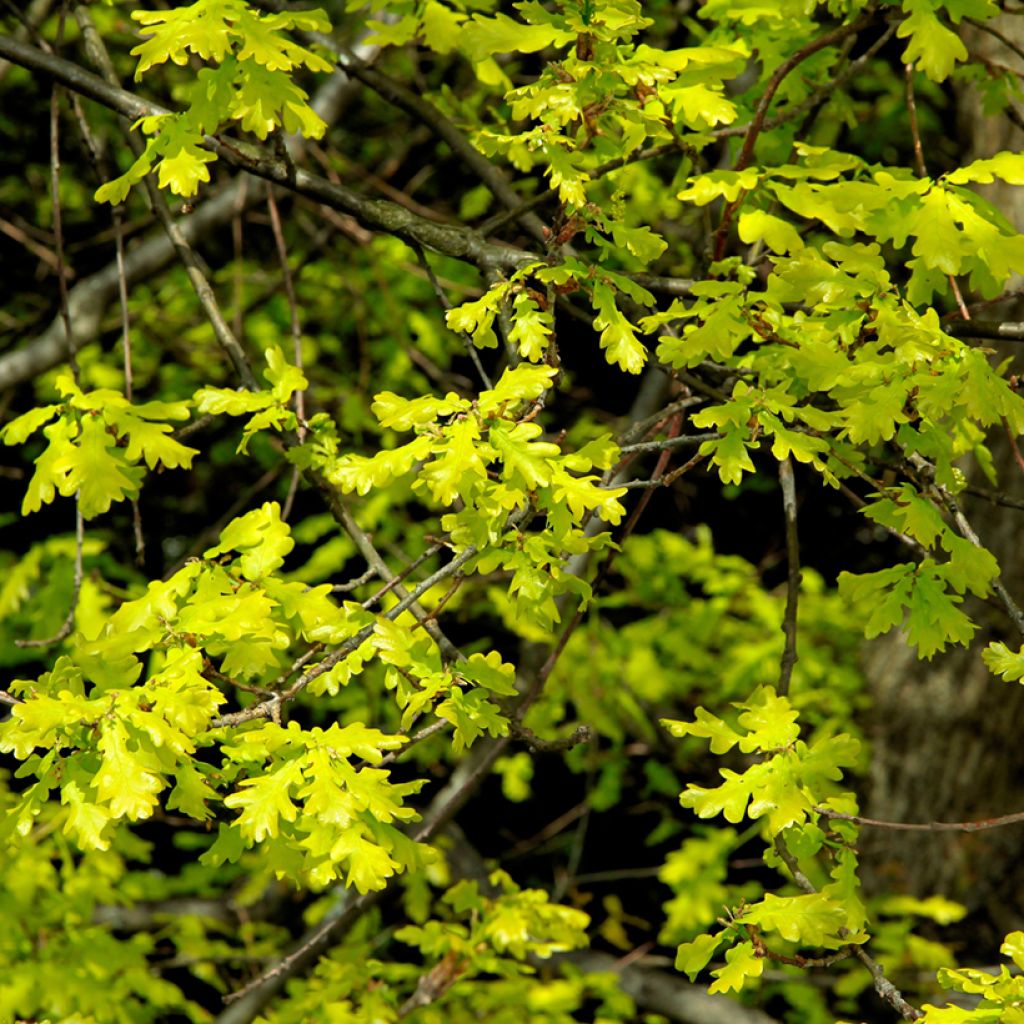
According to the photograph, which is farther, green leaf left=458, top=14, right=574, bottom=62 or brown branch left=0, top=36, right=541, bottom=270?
brown branch left=0, top=36, right=541, bottom=270

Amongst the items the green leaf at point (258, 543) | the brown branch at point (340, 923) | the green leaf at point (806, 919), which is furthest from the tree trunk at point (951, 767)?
the green leaf at point (258, 543)

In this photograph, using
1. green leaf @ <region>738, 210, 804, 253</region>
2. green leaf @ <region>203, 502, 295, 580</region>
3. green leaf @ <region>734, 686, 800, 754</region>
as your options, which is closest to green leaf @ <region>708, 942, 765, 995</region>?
green leaf @ <region>734, 686, 800, 754</region>

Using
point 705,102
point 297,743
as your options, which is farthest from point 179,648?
point 705,102

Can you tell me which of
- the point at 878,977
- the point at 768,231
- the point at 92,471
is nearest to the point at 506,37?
the point at 768,231

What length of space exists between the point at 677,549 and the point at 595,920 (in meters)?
1.93

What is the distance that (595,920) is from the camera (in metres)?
5.59

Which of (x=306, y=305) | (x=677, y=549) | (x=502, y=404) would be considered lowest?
(x=677, y=549)

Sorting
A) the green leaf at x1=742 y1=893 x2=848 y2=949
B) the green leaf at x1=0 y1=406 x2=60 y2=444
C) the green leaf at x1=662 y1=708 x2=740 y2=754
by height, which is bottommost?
the green leaf at x1=742 y1=893 x2=848 y2=949

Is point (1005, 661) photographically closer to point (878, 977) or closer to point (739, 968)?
point (878, 977)

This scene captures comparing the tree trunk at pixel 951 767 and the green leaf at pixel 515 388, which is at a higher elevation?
the green leaf at pixel 515 388

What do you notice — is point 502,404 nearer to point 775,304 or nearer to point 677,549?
point 775,304

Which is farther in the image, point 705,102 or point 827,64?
point 827,64

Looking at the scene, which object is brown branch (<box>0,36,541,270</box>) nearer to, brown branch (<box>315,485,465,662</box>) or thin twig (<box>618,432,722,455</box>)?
thin twig (<box>618,432,722,455</box>)

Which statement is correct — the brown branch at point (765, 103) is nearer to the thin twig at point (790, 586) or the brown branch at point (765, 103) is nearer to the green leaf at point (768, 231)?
the green leaf at point (768, 231)
